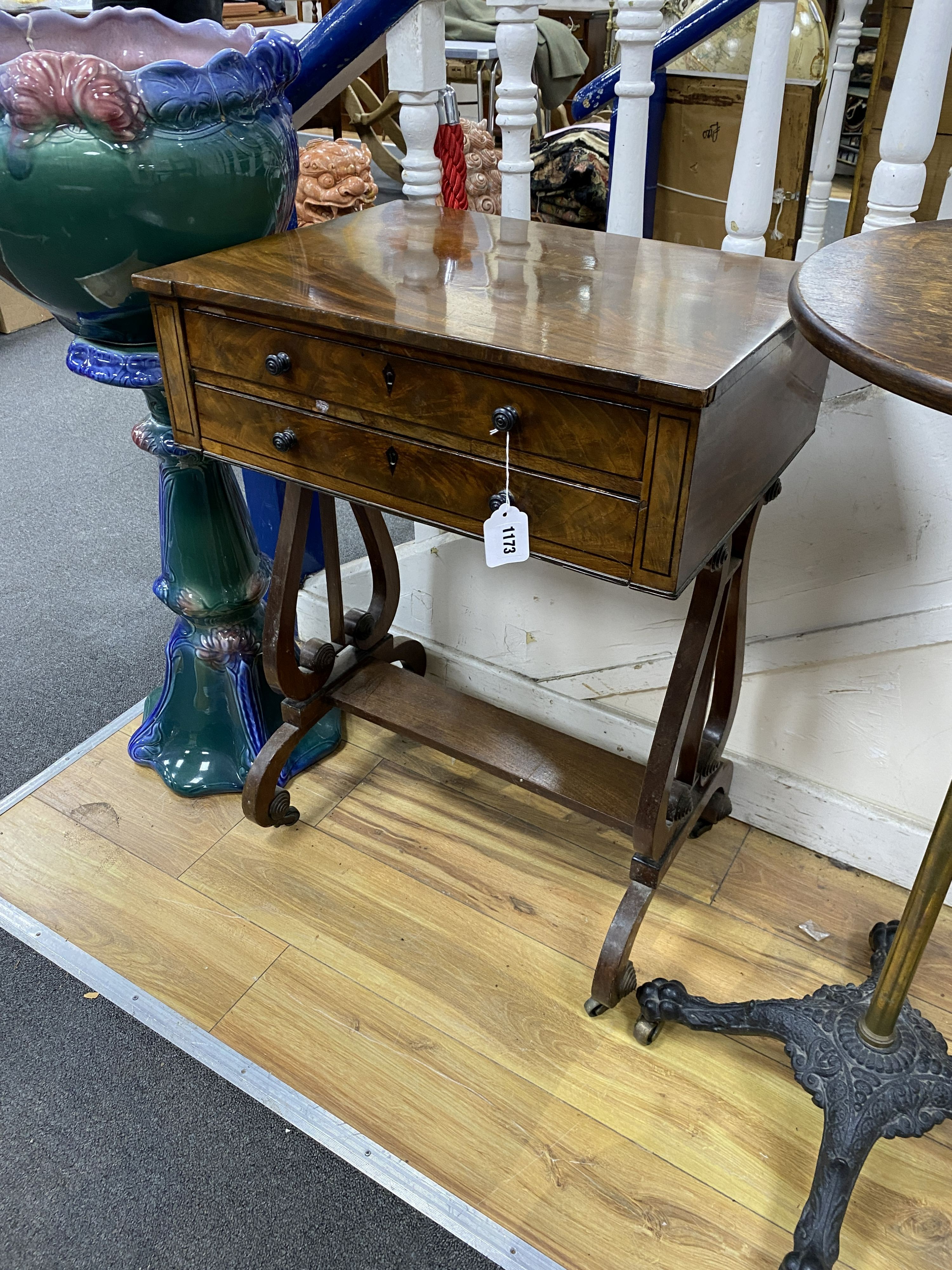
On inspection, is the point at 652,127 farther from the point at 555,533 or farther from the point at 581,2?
the point at 581,2

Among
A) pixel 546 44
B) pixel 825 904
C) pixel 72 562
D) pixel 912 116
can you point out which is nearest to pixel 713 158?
pixel 912 116

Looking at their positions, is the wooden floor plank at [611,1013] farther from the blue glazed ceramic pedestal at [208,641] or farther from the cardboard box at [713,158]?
the cardboard box at [713,158]

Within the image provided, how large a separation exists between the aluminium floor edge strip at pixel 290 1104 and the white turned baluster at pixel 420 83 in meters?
1.22

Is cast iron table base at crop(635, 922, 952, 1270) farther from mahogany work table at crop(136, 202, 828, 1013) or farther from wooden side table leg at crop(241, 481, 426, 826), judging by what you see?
wooden side table leg at crop(241, 481, 426, 826)

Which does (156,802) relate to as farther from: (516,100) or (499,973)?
(516,100)

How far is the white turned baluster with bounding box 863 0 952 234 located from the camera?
101 centimetres

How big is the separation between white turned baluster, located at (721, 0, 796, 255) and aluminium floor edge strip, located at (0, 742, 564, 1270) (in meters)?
1.17

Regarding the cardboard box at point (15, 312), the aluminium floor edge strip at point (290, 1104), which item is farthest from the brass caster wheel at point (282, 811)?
the cardboard box at point (15, 312)

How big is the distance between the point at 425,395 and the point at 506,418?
0.11m

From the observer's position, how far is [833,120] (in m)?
2.03

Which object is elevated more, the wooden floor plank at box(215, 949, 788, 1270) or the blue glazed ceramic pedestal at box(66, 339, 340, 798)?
the blue glazed ceramic pedestal at box(66, 339, 340, 798)

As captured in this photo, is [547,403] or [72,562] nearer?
[547,403]

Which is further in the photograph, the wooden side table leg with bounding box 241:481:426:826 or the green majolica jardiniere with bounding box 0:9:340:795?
the wooden side table leg with bounding box 241:481:426:826

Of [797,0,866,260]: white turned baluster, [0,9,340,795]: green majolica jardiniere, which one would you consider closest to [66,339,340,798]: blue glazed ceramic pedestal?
[0,9,340,795]: green majolica jardiniere
